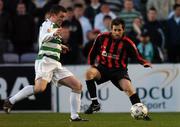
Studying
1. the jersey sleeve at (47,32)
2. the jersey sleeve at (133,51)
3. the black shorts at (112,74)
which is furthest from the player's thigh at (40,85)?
the jersey sleeve at (133,51)

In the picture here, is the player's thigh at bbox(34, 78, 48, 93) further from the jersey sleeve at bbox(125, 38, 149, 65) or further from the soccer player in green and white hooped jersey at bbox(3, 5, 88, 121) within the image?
the jersey sleeve at bbox(125, 38, 149, 65)

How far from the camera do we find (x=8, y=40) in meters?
18.0

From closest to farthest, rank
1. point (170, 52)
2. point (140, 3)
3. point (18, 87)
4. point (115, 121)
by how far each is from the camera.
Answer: point (115, 121) < point (18, 87) < point (170, 52) < point (140, 3)

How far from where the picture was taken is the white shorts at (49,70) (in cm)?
1163

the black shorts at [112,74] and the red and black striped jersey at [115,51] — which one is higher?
the red and black striped jersey at [115,51]

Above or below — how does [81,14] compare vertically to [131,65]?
above

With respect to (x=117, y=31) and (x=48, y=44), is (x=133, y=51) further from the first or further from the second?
(x=48, y=44)

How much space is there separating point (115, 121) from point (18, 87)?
493 centimetres

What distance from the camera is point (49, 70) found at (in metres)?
11.6

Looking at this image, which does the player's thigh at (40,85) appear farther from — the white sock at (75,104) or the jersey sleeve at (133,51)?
the jersey sleeve at (133,51)

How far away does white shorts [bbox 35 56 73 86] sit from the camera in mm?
11633

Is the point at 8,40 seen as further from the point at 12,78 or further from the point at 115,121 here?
the point at 115,121

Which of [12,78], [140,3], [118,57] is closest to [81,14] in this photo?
[140,3]

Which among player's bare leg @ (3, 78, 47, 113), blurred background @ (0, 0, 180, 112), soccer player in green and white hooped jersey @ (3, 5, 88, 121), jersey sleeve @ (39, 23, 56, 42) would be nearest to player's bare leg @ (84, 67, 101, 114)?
soccer player in green and white hooped jersey @ (3, 5, 88, 121)
